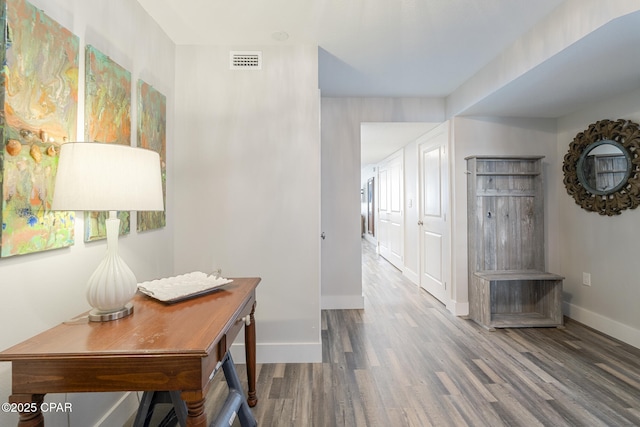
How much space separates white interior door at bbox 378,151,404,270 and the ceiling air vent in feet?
11.1

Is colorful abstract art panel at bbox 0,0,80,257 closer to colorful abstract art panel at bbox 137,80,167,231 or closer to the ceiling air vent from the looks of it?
colorful abstract art panel at bbox 137,80,167,231

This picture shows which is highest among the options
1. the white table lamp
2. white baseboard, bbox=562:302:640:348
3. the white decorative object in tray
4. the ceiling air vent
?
the ceiling air vent

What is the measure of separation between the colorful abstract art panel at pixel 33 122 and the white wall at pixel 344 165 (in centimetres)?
252

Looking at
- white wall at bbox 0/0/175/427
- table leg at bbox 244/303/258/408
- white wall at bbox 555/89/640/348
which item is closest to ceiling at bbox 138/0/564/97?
white wall at bbox 0/0/175/427

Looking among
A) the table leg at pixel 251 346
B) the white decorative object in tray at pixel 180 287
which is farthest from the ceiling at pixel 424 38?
the table leg at pixel 251 346

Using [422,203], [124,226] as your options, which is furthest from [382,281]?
[124,226]

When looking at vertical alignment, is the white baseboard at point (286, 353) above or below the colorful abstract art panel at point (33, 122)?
below

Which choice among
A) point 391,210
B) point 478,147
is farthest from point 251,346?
point 391,210

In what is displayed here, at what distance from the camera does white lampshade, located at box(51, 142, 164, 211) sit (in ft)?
3.23

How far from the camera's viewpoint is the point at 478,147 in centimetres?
324

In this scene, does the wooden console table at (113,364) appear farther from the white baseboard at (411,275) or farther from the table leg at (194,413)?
the white baseboard at (411,275)

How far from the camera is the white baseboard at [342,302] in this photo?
11.3 feet

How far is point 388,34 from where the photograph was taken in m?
2.18

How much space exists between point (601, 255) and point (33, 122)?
4.17 metres
